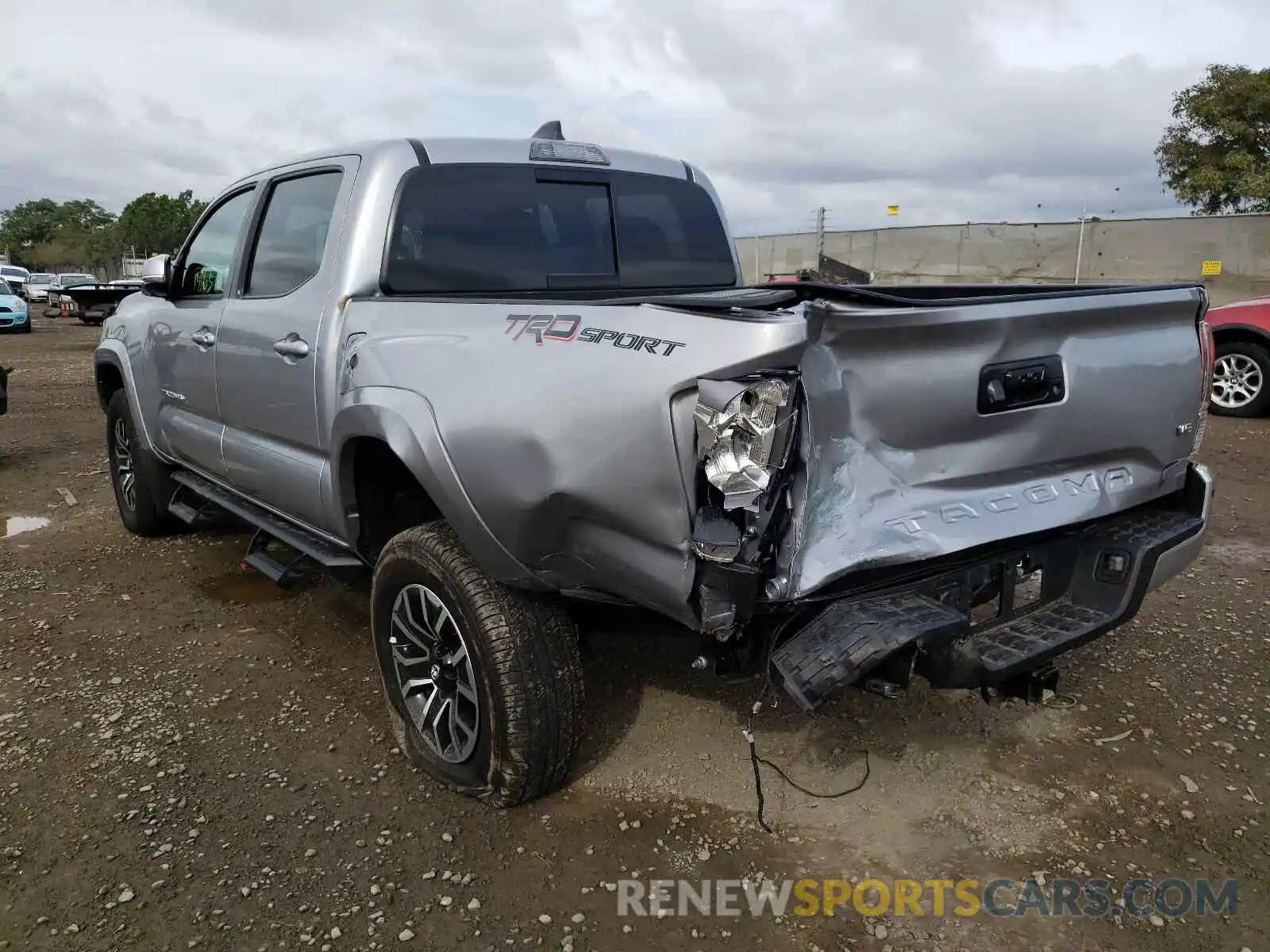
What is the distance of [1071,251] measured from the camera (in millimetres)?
18438

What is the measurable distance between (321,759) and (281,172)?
2.35 metres

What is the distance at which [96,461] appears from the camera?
315 inches

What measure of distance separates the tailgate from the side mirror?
3808 millimetres

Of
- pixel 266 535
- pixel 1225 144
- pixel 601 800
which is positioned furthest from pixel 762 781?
pixel 1225 144

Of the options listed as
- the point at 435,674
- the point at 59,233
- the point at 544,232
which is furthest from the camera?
the point at 59,233

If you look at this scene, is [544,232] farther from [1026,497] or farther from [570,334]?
[1026,497]

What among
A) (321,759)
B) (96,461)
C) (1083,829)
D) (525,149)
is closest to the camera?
(1083,829)

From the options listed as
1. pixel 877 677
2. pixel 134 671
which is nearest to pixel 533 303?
pixel 877 677

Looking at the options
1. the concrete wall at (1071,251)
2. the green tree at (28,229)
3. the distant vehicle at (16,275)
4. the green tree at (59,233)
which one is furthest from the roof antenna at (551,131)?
the green tree at (28,229)

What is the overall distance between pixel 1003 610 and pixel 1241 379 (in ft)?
26.9

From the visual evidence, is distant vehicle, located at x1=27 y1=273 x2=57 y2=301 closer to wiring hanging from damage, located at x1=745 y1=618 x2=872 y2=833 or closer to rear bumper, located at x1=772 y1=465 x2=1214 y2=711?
wiring hanging from damage, located at x1=745 y1=618 x2=872 y2=833

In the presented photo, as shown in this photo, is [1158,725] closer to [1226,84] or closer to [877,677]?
[877,677]

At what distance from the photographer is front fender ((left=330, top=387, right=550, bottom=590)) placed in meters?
2.48

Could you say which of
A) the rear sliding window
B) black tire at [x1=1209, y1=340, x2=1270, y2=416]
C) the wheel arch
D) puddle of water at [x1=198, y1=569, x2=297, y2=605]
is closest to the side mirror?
puddle of water at [x1=198, y1=569, x2=297, y2=605]
